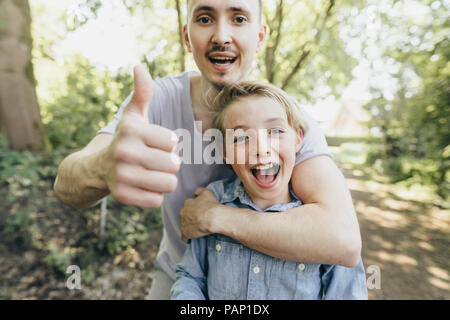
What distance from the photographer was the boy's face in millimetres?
1291

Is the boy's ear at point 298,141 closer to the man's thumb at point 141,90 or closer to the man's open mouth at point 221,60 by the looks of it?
the man's open mouth at point 221,60

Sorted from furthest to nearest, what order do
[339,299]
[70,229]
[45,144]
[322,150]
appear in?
1. [45,144]
2. [70,229]
3. [322,150]
4. [339,299]

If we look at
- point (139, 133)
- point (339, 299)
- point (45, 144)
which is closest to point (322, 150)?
point (339, 299)

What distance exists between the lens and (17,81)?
12.9 ft

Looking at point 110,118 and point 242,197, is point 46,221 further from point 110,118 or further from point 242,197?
point 242,197

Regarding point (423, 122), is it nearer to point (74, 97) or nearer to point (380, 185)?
point (380, 185)

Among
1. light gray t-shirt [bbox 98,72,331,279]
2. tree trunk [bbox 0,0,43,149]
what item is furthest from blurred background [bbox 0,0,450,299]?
light gray t-shirt [bbox 98,72,331,279]

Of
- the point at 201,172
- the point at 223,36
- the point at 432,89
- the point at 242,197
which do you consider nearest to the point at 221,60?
the point at 223,36

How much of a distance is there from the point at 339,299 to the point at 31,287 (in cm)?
350

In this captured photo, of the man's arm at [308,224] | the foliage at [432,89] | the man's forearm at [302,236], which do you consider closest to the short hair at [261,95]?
→ the man's arm at [308,224]

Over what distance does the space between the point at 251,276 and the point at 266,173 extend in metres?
0.55

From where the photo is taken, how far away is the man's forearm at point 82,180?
35.0 inches

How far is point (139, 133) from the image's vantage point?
71 cm

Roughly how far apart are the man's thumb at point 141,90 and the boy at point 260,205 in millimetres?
659
